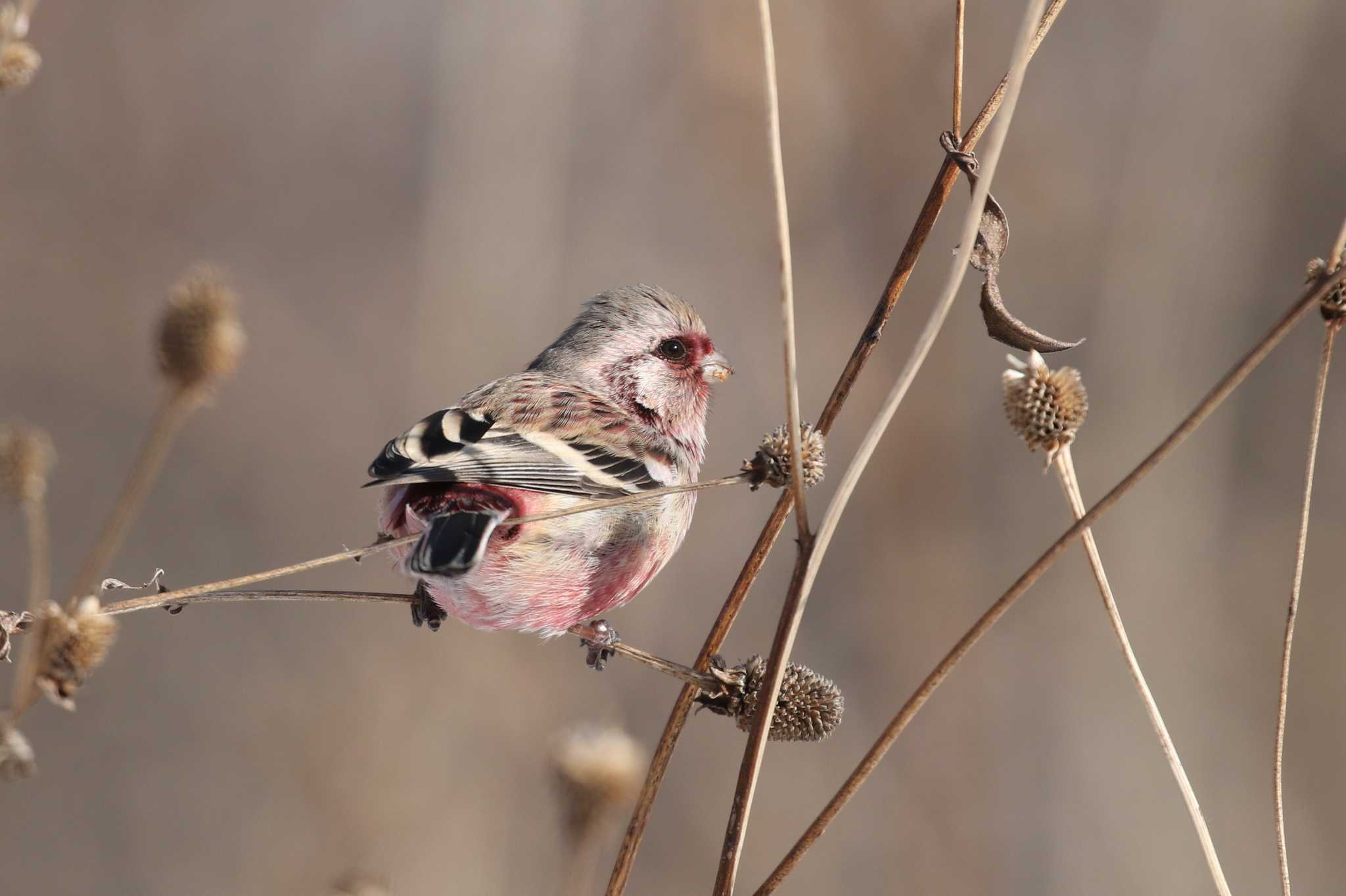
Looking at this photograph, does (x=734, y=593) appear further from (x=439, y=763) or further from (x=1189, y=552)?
(x=1189, y=552)

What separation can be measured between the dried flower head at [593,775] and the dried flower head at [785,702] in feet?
0.68

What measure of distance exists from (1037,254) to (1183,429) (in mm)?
7201

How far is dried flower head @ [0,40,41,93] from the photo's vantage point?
1.78 m

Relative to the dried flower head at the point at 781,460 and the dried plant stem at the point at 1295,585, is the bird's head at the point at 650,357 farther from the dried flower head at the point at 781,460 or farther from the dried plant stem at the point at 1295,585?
the dried plant stem at the point at 1295,585

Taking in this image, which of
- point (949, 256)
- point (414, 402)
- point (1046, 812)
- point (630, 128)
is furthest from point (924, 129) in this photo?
point (1046, 812)

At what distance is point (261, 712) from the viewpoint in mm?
7219

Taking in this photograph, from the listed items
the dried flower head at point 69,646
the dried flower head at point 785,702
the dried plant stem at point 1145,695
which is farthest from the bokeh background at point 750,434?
the dried plant stem at point 1145,695

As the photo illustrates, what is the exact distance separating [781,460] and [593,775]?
0.71 meters

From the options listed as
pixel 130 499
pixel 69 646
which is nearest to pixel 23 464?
pixel 69 646

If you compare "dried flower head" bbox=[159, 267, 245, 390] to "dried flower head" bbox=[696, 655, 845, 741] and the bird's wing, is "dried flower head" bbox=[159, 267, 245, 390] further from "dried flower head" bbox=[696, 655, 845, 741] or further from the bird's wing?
"dried flower head" bbox=[696, 655, 845, 741]

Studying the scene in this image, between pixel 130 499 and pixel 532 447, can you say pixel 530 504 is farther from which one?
pixel 130 499

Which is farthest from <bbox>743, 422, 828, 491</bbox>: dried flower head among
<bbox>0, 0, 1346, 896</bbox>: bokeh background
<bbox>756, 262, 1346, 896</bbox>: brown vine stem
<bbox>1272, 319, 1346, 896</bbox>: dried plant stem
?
<bbox>0, 0, 1346, 896</bbox>: bokeh background

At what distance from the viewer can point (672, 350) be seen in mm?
4008

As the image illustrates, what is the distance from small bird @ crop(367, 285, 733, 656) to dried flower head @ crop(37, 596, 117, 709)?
75cm
